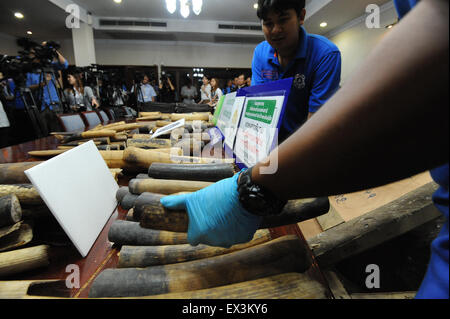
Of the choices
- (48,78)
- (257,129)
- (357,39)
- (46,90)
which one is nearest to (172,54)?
(48,78)

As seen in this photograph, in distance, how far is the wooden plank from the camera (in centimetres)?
90

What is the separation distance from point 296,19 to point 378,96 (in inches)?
48.3

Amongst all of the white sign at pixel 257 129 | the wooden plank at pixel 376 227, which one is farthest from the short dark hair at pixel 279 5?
the wooden plank at pixel 376 227

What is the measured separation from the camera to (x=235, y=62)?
39.0 feet

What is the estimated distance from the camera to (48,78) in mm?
4859

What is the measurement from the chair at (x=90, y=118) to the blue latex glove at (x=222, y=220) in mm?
3731

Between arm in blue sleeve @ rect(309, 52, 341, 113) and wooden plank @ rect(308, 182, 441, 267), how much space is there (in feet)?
2.28

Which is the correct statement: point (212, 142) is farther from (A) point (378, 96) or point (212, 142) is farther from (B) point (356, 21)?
(B) point (356, 21)

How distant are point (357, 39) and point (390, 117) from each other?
33.6 feet

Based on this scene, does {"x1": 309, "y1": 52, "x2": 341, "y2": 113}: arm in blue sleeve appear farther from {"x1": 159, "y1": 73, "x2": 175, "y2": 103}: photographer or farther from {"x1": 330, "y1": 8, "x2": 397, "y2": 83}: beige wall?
{"x1": 159, "y1": 73, "x2": 175, "y2": 103}: photographer

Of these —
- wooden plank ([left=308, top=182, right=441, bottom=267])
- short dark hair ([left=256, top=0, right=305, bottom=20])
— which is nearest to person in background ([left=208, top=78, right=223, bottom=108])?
short dark hair ([left=256, top=0, right=305, bottom=20])

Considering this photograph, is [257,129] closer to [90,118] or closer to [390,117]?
[390,117]

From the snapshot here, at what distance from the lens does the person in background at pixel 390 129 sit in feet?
0.78
